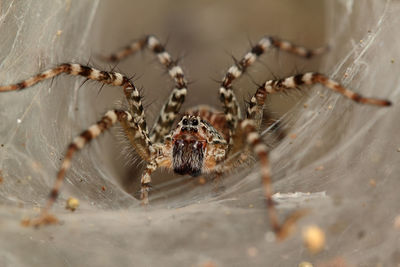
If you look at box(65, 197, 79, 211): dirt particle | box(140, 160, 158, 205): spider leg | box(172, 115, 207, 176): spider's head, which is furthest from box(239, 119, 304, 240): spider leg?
box(65, 197, 79, 211): dirt particle

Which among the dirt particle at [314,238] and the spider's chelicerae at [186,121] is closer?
the dirt particle at [314,238]

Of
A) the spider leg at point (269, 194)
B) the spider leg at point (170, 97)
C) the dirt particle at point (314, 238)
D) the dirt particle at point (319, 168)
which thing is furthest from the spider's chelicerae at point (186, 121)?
the dirt particle at point (314, 238)

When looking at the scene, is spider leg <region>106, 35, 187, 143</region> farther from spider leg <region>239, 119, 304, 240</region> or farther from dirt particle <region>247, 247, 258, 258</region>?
dirt particle <region>247, 247, 258, 258</region>

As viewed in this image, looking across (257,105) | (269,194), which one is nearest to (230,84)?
(257,105)

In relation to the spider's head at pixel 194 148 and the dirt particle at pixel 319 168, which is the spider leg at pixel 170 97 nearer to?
the spider's head at pixel 194 148

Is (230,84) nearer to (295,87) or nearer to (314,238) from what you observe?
(295,87)

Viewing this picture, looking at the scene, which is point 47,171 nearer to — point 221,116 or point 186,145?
point 186,145
